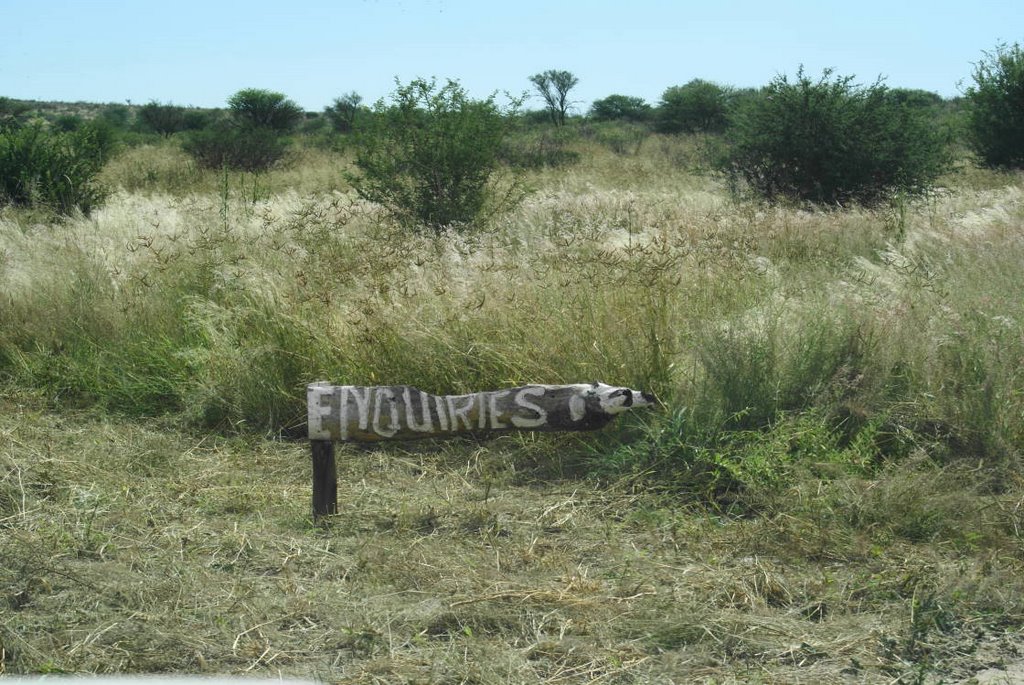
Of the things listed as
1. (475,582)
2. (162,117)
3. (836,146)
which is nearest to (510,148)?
(836,146)

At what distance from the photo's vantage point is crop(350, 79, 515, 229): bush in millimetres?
11648

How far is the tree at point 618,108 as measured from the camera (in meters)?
49.5

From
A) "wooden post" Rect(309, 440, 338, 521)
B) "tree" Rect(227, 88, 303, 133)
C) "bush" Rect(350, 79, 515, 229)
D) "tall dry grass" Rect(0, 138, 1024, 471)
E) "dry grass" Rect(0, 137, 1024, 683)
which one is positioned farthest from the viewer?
"tree" Rect(227, 88, 303, 133)

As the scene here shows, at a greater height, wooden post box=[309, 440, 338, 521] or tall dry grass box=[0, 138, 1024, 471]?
tall dry grass box=[0, 138, 1024, 471]

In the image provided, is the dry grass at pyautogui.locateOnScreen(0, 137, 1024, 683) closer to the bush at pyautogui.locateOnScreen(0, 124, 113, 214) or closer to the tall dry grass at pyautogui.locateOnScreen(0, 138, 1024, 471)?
the tall dry grass at pyautogui.locateOnScreen(0, 138, 1024, 471)

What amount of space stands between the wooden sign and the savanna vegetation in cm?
34

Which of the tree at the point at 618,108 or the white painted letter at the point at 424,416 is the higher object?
the tree at the point at 618,108

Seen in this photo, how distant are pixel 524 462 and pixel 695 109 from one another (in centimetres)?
3660

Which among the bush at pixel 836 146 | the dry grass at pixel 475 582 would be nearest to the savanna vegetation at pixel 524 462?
the dry grass at pixel 475 582

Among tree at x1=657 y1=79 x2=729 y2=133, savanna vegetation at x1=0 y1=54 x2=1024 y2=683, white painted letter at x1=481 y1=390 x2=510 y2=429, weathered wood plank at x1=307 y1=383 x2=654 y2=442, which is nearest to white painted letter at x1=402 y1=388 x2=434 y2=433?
weathered wood plank at x1=307 y1=383 x2=654 y2=442

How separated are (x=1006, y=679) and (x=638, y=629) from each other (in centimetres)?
108

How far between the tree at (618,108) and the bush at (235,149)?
2606cm

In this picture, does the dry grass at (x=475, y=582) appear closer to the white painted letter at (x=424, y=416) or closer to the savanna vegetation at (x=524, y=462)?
the savanna vegetation at (x=524, y=462)

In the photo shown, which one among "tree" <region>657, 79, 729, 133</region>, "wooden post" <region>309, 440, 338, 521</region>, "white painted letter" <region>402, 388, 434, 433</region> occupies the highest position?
"tree" <region>657, 79, 729, 133</region>
